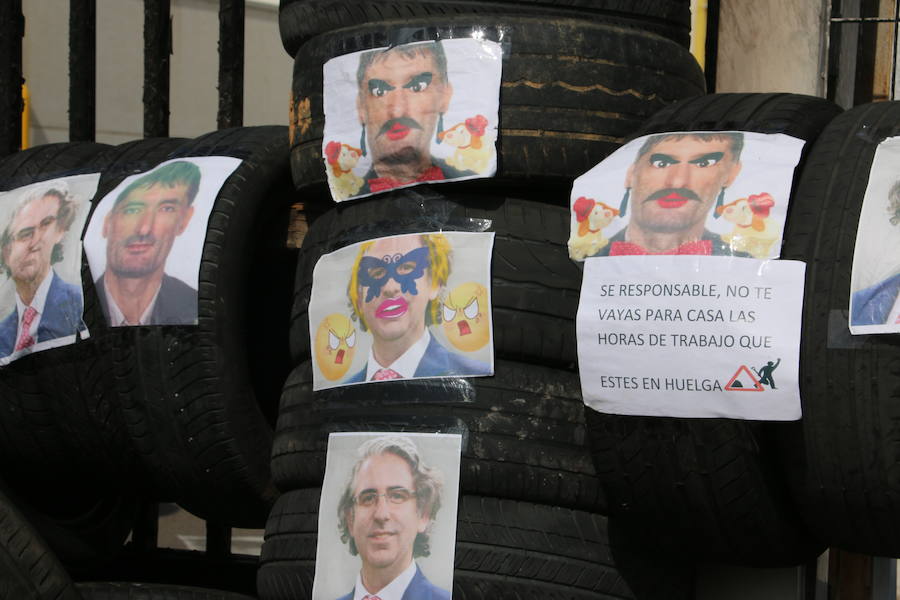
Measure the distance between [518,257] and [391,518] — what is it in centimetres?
51

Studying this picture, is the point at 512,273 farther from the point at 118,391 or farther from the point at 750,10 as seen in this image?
the point at 750,10

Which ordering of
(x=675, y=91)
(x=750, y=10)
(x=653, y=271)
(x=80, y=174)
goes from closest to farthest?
(x=653, y=271) → (x=675, y=91) → (x=80, y=174) → (x=750, y=10)

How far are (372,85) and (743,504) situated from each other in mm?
1006

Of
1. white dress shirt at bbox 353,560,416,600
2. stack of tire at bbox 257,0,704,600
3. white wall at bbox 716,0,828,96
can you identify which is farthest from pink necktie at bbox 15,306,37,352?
white wall at bbox 716,0,828,96

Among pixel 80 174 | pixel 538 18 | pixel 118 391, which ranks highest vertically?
pixel 538 18

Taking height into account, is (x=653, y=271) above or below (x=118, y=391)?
above

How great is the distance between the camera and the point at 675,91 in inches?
101

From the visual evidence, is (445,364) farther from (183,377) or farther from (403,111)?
(183,377)

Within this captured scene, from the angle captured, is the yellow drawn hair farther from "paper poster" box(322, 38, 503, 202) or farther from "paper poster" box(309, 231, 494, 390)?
"paper poster" box(322, 38, 503, 202)

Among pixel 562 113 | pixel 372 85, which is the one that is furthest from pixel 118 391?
pixel 562 113

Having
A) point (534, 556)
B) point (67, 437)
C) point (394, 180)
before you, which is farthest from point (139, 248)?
point (534, 556)

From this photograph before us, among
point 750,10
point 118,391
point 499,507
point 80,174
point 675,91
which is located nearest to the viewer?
point 499,507

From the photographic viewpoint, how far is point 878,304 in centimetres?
202

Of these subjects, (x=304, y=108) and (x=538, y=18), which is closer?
(x=538, y=18)
